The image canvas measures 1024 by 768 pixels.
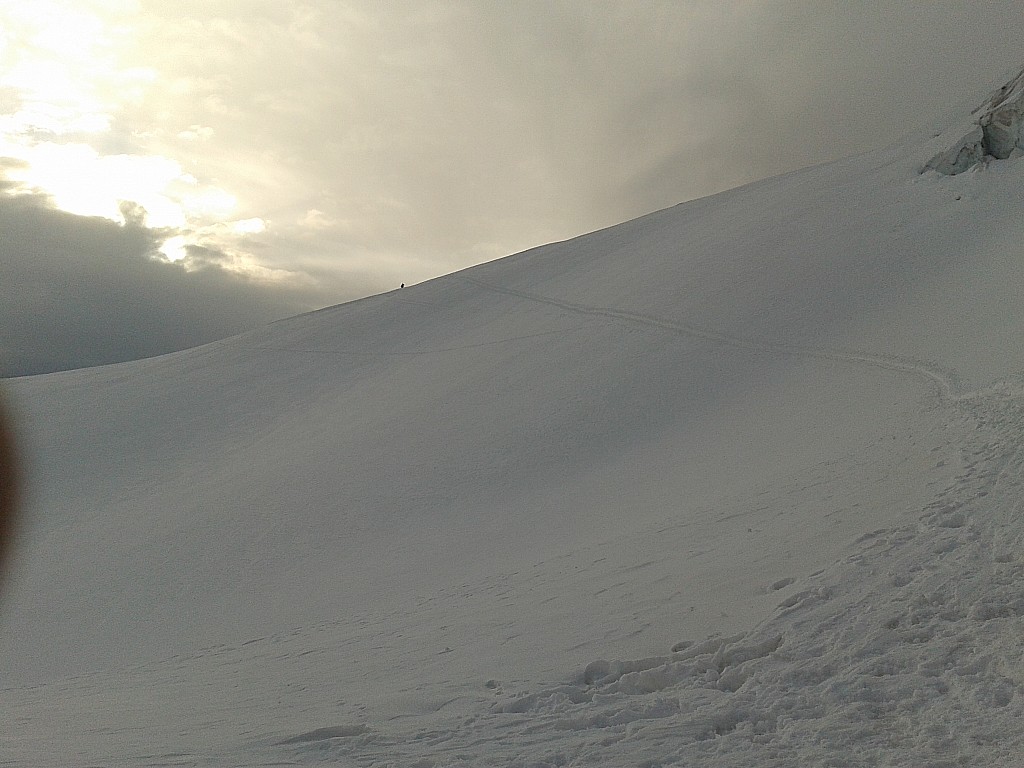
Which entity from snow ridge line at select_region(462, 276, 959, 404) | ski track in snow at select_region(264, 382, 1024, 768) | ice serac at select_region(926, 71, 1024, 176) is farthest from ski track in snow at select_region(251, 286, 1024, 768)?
ice serac at select_region(926, 71, 1024, 176)

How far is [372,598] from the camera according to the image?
10.7m

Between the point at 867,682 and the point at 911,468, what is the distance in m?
4.74

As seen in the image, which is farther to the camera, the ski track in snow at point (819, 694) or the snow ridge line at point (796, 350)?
the snow ridge line at point (796, 350)

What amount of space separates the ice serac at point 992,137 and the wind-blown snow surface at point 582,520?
2.28 ft

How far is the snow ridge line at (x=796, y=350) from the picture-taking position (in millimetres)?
13289

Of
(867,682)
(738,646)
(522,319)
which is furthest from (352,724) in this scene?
(522,319)

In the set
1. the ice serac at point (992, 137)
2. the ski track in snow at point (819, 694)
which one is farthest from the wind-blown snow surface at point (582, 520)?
the ice serac at point (992, 137)

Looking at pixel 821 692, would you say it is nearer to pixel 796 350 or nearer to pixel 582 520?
pixel 582 520

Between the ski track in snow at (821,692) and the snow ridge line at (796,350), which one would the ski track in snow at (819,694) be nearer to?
the ski track in snow at (821,692)

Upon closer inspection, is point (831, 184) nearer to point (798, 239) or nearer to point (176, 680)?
point (798, 239)

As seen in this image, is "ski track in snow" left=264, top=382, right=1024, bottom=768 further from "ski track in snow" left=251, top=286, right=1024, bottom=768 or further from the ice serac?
the ice serac

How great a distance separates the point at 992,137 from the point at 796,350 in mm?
14733

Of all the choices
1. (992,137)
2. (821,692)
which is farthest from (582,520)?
(992,137)

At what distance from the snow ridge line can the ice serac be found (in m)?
13.5
